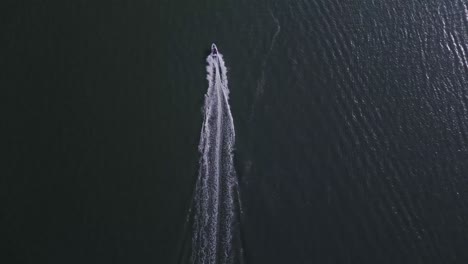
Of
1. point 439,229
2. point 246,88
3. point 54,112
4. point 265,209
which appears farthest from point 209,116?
point 439,229

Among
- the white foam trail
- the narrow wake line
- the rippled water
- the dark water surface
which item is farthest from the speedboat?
the narrow wake line

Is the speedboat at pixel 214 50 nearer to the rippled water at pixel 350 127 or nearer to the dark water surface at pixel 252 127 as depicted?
the dark water surface at pixel 252 127

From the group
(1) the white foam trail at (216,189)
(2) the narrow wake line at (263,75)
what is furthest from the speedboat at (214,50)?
(2) the narrow wake line at (263,75)

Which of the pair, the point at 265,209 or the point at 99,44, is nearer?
the point at 265,209

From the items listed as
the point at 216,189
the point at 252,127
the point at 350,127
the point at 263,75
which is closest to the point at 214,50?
the point at 263,75

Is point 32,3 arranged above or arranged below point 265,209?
above

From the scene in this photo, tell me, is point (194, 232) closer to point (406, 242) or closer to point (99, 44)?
point (406, 242)
